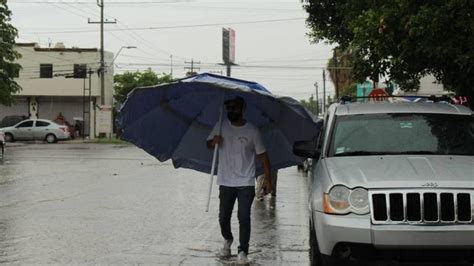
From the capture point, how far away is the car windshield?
21.6 feet

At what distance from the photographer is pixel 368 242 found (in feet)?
17.8

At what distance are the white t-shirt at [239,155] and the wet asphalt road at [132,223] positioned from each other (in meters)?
0.95

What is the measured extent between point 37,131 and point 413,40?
4012cm

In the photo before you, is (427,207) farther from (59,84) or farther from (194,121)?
(59,84)

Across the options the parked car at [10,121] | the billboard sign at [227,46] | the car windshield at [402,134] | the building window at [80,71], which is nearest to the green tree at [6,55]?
the parked car at [10,121]

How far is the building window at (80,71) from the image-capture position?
56531mm

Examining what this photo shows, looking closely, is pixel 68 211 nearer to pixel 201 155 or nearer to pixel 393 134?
pixel 201 155

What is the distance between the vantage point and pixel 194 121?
8898mm

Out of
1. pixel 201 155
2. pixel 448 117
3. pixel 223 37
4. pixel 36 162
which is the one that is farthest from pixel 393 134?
pixel 223 37

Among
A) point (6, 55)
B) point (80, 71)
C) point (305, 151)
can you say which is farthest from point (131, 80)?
point (305, 151)

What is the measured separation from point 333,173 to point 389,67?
4683 mm

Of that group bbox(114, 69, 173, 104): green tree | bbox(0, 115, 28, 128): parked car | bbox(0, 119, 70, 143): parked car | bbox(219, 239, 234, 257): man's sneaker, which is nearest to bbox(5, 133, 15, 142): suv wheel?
bbox(0, 119, 70, 143): parked car

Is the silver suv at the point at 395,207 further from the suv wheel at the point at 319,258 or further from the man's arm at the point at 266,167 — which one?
the man's arm at the point at 266,167

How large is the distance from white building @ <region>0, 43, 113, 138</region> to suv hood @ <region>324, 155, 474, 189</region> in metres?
51.8
